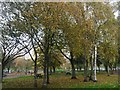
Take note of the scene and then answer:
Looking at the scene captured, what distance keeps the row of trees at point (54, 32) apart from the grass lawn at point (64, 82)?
0.27 ft

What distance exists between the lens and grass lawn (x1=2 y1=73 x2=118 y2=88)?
9.46ft

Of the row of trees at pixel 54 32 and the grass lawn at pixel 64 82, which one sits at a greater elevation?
the row of trees at pixel 54 32

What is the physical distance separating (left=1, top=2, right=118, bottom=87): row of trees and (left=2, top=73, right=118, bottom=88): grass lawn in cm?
8

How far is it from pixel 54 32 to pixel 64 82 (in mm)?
722

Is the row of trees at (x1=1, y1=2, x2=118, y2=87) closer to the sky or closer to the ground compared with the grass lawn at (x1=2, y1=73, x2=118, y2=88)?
closer to the sky

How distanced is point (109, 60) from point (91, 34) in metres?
0.50

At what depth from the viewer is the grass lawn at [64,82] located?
288cm

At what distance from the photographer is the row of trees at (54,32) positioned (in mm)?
2857

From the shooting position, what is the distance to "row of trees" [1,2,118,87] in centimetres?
286

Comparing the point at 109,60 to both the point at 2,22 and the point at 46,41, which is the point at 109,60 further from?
the point at 2,22

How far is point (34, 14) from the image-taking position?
2889 mm

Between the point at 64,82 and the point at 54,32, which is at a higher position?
the point at 54,32

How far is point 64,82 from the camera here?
3.02m

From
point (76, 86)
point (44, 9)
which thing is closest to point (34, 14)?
point (44, 9)
